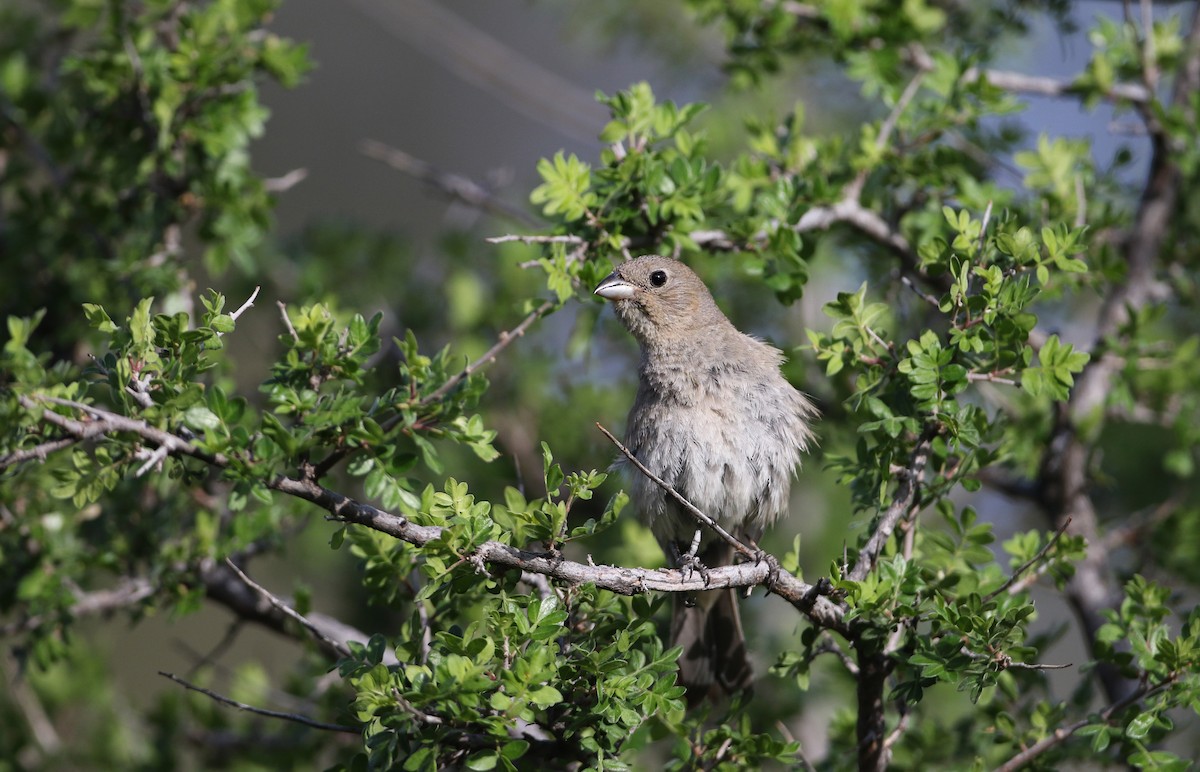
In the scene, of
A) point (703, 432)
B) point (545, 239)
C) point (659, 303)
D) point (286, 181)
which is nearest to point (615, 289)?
point (659, 303)

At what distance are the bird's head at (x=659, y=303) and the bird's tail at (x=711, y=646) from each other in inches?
39.7

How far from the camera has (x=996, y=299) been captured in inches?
120

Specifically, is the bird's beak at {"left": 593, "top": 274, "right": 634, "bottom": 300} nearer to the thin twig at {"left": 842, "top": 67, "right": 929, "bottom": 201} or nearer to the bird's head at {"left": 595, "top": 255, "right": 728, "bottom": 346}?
the bird's head at {"left": 595, "top": 255, "right": 728, "bottom": 346}

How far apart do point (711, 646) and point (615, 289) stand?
1378 mm

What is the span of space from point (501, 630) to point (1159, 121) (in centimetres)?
355

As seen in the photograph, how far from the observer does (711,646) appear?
4.34m

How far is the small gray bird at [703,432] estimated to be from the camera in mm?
4156

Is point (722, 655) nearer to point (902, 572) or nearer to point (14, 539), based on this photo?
point (902, 572)

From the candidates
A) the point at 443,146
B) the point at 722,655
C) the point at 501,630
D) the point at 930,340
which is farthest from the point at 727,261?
the point at 443,146

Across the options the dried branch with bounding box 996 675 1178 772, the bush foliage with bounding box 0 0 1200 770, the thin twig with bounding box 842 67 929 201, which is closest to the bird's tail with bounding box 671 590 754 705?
the bush foliage with bounding box 0 0 1200 770

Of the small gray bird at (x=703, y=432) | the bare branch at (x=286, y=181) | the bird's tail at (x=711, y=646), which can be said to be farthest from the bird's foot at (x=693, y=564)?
the bare branch at (x=286, y=181)

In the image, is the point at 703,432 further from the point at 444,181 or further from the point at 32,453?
the point at 32,453

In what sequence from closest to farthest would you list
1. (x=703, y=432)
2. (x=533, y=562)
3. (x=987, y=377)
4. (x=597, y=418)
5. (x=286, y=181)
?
(x=533, y=562) → (x=987, y=377) → (x=703, y=432) → (x=286, y=181) → (x=597, y=418)

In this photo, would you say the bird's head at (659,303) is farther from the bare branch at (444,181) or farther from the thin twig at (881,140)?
the thin twig at (881,140)
